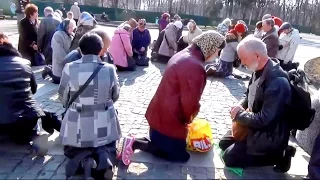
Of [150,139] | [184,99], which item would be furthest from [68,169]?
[184,99]

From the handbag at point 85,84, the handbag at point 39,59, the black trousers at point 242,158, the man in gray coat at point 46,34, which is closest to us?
the handbag at point 85,84

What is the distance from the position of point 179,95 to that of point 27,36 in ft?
21.7

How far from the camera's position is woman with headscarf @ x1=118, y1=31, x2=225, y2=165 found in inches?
153

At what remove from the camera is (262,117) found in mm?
3801

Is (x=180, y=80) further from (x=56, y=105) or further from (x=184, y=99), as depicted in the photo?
(x=56, y=105)

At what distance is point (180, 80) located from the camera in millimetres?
3887

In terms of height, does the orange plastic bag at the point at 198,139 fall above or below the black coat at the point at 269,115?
below

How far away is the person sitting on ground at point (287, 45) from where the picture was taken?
9062 millimetres

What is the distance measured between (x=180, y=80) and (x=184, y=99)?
0.23 m

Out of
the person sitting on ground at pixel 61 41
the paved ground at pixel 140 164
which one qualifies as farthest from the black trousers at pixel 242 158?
the person sitting on ground at pixel 61 41

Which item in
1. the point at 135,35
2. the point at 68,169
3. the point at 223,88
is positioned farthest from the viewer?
the point at 135,35

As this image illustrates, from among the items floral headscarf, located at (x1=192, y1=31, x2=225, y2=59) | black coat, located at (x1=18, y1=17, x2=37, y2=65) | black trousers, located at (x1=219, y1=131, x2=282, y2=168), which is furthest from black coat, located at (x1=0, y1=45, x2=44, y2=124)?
black coat, located at (x1=18, y1=17, x2=37, y2=65)

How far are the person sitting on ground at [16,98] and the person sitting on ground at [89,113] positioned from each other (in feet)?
2.17

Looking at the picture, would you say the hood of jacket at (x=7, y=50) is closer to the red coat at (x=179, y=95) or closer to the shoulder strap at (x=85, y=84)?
the shoulder strap at (x=85, y=84)
